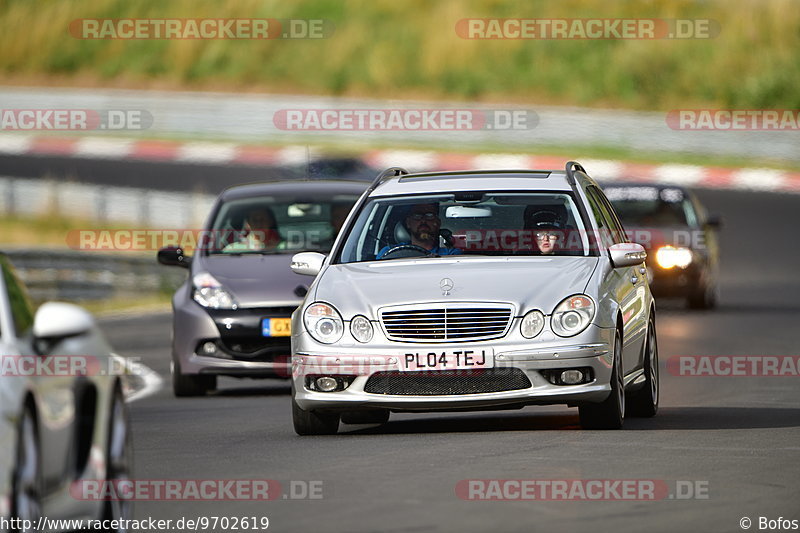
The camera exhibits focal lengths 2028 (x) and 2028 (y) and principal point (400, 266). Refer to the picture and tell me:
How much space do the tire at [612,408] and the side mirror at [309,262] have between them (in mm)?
1862

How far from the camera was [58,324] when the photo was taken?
6.93 metres

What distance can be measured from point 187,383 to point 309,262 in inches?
133

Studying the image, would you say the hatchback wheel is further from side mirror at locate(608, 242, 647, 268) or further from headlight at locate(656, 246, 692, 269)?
headlight at locate(656, 246, 692, 269)

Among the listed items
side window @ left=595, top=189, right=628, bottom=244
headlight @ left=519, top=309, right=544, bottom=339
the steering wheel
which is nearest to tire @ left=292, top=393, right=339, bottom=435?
the steering wheel

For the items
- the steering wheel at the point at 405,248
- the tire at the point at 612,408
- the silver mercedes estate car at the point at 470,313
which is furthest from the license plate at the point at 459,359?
the steering wheel at the point at 405,248

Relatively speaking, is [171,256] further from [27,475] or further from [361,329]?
[27,475]

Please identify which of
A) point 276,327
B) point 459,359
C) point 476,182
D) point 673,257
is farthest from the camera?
point 673,257

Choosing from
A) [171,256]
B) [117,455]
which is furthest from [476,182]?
[117,455]

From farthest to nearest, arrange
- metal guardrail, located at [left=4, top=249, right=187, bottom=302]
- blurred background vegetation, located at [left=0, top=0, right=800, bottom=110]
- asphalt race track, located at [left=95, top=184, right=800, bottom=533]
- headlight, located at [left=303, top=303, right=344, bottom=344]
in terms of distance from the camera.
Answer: blurred background vegetation, located at [left=0, top=0, right=800, bottom=110], metal guardrail, located at [left=4, top=249, right=187, bottom=302], headlight, located at [left=303, top=303, right=344, bottom=344], asphalt race track, located at [left=95, top=184, right=800, bottom=533]

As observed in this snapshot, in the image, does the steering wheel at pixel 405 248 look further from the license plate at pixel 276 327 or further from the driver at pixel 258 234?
the driver at pixel 258 234

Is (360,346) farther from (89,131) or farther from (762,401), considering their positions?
(89,131)

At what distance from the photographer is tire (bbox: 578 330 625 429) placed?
1141 centimetres

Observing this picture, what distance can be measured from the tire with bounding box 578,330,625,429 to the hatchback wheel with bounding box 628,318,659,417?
0.98 metres

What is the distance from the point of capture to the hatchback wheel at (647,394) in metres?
12.7
